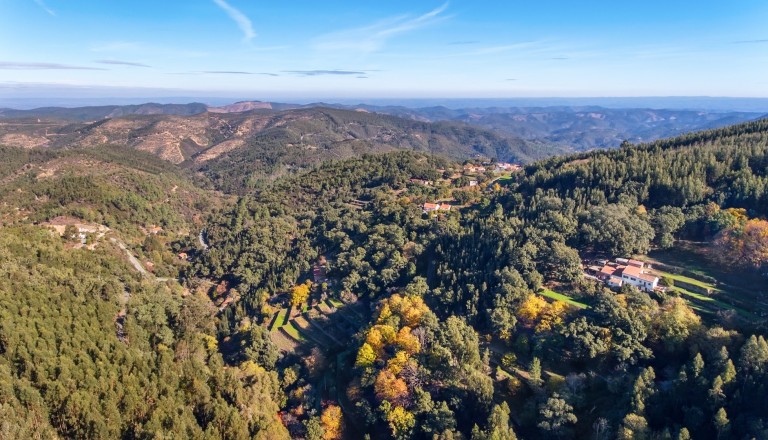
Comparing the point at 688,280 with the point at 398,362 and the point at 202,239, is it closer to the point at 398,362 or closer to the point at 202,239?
the point at 398,362

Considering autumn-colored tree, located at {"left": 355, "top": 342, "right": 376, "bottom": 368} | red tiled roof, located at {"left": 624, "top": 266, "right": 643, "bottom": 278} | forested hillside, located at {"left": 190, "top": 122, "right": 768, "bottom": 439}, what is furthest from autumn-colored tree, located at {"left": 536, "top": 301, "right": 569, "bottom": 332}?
autumn-colored tree, located at {"left": 355, "top": 342, "right": 376, "bottom": 368}

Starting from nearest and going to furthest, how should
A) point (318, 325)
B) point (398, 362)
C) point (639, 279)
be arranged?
1. point (398, 362)
2. point (639, 279)
3. point (318, 325)

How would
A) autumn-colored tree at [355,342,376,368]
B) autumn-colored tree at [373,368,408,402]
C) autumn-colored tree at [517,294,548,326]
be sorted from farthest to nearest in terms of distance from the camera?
autumn-colored tree at [517,294,548,326], autumn-colored tree at [355,342,376,368], autumn-colored tree at [373,368,408,402]

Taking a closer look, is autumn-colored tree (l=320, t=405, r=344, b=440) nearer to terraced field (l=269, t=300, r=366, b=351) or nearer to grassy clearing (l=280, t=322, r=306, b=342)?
terraced field (l=269, t=300, r=366, b=351)

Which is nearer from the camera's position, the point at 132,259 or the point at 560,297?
the point at 560,297

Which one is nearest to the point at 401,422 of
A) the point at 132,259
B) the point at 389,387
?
the point at 389,387

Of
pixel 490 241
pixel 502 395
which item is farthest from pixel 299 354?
pixel 490 241
